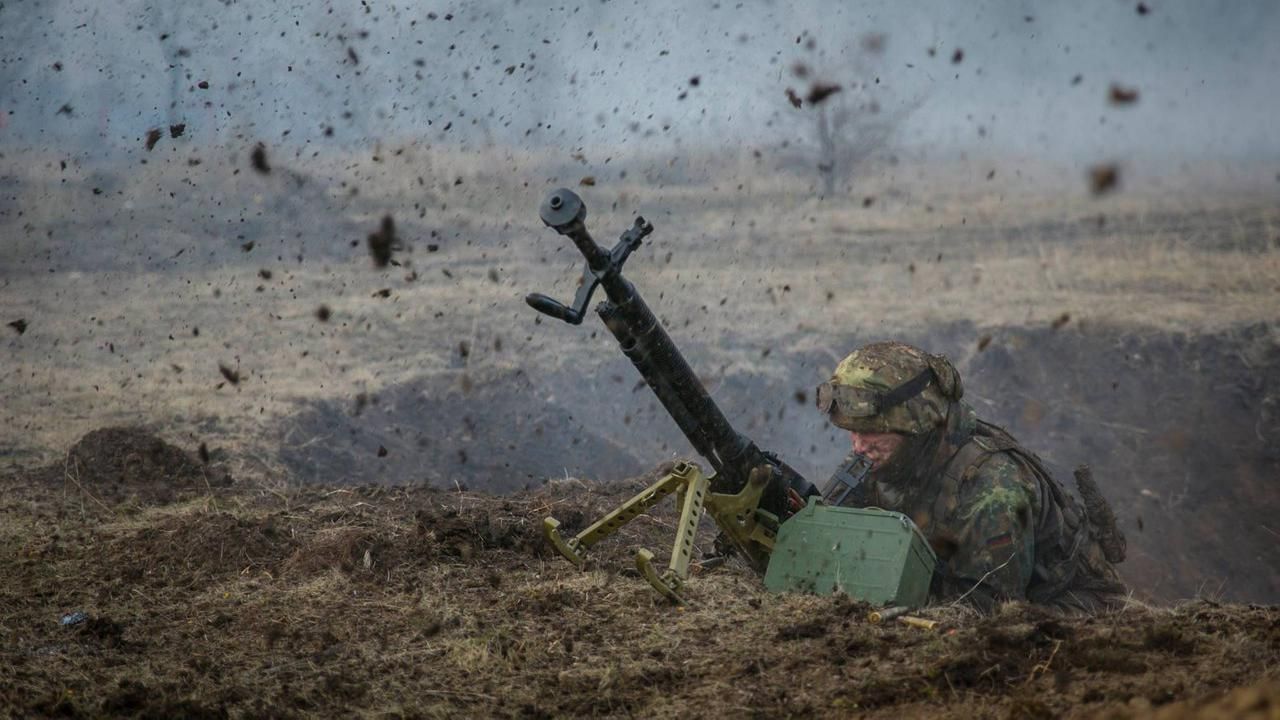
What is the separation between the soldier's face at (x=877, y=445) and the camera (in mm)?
6785

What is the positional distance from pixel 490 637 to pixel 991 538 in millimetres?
2656

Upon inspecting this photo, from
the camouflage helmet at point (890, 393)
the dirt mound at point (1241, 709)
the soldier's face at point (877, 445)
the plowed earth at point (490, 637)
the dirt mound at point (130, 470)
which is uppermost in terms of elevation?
the camouflage helmet at point (890, 393)

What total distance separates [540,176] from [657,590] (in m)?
14.8

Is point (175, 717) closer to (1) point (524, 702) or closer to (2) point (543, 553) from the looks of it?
(1) point (524, 702)

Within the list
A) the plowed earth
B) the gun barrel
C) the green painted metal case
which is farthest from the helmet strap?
the plowed earth

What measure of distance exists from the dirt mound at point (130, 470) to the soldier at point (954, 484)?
4.66m

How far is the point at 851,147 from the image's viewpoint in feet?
69.9

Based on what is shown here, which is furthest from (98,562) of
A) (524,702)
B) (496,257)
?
(496,257)

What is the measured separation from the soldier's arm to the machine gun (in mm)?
878

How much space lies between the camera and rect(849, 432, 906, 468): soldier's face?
679cm

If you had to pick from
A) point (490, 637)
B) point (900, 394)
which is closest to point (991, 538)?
point (900, 394)

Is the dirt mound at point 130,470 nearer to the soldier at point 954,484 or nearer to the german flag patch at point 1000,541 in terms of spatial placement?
the soldier at point 954,484

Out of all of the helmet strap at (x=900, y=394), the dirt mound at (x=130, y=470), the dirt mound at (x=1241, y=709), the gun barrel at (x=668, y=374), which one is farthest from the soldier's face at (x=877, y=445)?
the dirt mound at (x=130, y=470)

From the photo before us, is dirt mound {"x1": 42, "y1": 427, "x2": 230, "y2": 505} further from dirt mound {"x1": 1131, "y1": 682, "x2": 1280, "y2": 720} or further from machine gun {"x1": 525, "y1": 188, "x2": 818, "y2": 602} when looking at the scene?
dirt mound {"x1": 1131, "y1": 682, "x2": 1280, "y2": 720}
